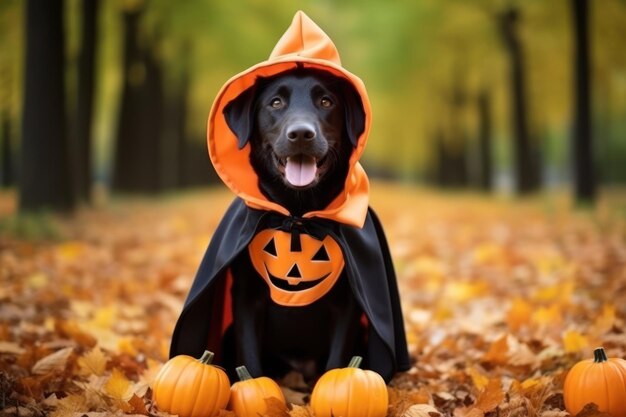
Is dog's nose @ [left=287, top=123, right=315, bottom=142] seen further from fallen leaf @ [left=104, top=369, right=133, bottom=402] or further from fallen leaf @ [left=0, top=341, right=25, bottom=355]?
fallen leaf @ [left=0, top=341, right=25, bottom=355]

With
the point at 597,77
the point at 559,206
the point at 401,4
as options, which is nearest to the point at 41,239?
the point at 559,206

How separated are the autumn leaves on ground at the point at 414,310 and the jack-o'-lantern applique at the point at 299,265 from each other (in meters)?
0.54

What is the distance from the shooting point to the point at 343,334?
296cm

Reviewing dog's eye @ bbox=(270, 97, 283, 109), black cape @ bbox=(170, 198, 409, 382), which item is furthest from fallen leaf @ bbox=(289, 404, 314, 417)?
dog's eye @ bbox=(270, 97, 283, 109)

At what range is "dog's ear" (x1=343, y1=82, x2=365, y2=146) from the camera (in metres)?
3.06

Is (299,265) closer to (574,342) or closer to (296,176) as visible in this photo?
(296,176)

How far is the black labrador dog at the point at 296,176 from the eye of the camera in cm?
294

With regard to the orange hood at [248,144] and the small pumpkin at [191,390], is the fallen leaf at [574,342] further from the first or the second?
the small pumpkin at [191,390]

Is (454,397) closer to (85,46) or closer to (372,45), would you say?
(85,46)

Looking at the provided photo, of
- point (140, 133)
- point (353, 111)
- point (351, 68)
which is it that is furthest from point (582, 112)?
point (351, 68)

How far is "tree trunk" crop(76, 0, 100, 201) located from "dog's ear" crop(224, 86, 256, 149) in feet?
31.2

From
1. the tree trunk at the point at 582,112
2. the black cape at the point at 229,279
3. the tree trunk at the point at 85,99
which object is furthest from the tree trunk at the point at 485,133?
the black cape at the point at 229,279

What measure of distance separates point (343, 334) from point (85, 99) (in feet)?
34.9

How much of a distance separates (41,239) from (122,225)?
2.65m
